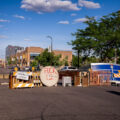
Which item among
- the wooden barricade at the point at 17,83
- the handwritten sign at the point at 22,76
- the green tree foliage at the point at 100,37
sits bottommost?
the wooden barricade at the point at 17,83

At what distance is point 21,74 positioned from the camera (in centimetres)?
1881

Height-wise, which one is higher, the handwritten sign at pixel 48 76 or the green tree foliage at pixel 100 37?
the green tree foliage at pixel 100 37

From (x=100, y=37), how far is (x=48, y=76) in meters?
24.0

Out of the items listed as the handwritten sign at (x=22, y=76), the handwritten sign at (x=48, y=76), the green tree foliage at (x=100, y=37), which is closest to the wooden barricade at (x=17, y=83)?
the handwritten sign at (x=22, y=76)

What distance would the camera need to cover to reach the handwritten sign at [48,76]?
20.4 metres

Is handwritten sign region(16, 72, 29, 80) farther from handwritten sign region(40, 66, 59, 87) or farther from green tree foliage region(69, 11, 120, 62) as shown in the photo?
green tree foliage region(69, 11, 120, 62)

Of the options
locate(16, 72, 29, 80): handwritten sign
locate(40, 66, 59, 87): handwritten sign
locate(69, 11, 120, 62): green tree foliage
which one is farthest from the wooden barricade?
locate(69, 11, 120, 62): green tree foliage

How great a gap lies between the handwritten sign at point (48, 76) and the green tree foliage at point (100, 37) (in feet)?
75.1

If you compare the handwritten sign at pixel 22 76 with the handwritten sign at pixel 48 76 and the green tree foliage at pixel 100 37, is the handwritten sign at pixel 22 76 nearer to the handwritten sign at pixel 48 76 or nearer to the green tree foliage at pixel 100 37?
the handwritten sign at pixel 48 76

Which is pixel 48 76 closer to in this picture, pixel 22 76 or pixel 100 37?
pixel 22 76

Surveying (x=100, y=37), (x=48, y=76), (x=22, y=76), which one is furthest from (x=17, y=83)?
(x=100, y=37)

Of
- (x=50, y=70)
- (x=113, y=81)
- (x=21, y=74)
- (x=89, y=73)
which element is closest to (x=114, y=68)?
(x=113, y=81)

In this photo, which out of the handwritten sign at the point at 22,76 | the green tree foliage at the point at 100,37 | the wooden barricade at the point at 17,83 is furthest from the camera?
the green tree foliage at the point at 100,37

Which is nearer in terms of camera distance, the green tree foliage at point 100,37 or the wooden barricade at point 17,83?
the wooden barricade at point 17,83
